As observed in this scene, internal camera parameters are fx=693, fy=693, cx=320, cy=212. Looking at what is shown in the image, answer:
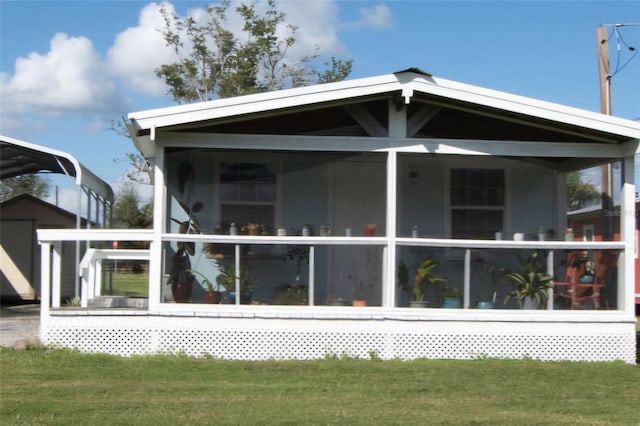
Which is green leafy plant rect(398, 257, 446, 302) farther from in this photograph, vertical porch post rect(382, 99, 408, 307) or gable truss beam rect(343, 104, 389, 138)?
gable truss beam rect(343, 104, 389, 138)

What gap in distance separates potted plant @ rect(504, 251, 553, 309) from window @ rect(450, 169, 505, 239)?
64 cm

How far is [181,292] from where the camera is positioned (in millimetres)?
8625

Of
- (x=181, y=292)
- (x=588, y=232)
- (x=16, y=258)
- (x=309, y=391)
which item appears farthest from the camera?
(x=16, y=258)

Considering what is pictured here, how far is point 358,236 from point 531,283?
228 cm

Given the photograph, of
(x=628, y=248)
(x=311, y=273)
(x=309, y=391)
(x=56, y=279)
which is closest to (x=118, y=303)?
(x=56, y=279)

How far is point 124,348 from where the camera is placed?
851 cm

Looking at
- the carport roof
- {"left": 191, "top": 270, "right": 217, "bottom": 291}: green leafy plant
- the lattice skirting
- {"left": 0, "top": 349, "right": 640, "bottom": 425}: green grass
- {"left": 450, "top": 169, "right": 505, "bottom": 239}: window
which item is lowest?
{"left": 0, "top": 349, "right": 640, "bottom": 425}: green grass

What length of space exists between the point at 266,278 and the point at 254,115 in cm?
203

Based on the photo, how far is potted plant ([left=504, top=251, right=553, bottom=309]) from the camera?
8797 mm

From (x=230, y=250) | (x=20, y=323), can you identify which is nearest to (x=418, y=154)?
(x=230, y=250)

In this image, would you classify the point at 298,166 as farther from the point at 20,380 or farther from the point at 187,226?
the point at 20,380

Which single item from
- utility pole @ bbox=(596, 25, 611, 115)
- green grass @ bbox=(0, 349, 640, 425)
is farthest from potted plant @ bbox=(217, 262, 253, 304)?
utility pole @ bbox=(596, 25, 611, 115)

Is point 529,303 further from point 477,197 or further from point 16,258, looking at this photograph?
point 16,258

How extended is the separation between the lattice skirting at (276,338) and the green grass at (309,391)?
197 mm
